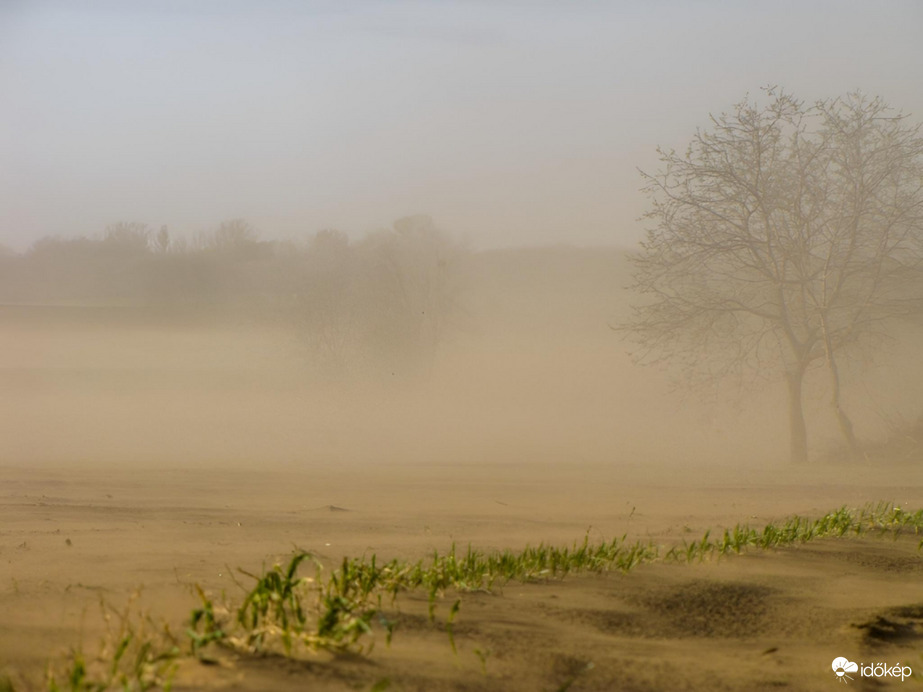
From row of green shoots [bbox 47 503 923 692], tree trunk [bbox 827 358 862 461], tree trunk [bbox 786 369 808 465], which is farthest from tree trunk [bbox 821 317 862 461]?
row of green shoots [bbox 47 503 923 692]

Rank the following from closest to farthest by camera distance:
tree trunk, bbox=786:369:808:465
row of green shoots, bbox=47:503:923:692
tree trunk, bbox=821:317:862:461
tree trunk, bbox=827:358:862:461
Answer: row of green shoots, bbox=47:503:923:692
tree trunk, bbox=821:317:862:461
tree trunk, bbox=827:358:862:461
tree trunk, bbox=786:369:808:465

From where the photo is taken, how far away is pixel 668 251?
19203mm

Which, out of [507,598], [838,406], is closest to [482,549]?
[507,598]

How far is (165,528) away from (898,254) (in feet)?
60.7

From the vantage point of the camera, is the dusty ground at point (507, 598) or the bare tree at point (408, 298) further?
the bare tree at point (408, 298)

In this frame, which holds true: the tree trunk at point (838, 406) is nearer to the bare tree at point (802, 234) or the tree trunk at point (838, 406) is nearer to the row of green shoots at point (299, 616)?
the bare tree at point (802, 234)

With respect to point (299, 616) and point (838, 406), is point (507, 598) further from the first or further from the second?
point (838, 406)

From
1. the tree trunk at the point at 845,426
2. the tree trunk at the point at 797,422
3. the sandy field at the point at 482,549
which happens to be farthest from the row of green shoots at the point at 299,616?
the tree trunk at the point at 797,422

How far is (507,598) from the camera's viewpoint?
3225 mm

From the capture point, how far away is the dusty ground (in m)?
2.38

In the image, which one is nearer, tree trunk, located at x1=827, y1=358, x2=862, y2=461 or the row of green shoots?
the row of green shoots

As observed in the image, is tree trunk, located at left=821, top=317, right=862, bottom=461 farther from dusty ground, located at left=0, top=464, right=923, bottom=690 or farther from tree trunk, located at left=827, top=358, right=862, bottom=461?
dusty ground, located at left=0, top=464, right=923, bottom=690

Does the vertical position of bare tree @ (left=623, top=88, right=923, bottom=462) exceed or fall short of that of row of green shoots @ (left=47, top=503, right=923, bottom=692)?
it exceeds it

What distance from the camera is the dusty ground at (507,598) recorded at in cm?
238
